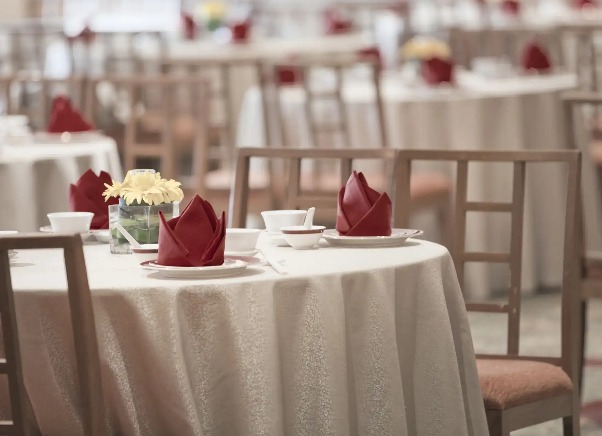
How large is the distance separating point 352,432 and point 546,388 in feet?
2.12

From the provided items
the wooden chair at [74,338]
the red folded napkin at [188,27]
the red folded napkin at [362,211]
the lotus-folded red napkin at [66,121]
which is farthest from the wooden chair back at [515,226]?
the red folded napkin at [188,27]

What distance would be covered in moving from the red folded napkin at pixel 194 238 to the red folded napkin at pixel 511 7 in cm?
842

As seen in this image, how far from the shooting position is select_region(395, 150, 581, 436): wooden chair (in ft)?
9.39

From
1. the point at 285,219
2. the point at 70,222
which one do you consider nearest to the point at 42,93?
the point at 70,222

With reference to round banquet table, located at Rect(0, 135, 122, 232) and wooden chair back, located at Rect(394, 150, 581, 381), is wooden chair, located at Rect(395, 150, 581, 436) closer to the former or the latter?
wooden chair back, located at Rect(394, 150, 581, 381)

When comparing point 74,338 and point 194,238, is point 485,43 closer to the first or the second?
point 194,238

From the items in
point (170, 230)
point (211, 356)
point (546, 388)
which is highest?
point (170, 230)

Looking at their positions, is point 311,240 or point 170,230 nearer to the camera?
point 170,230

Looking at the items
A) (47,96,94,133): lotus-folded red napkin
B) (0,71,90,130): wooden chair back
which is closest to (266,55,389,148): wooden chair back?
(0,71,90,130): wooden chair back

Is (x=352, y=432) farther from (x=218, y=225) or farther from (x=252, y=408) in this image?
(x=218, y=225)

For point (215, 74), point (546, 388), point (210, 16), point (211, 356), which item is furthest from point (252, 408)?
point (210, 16)

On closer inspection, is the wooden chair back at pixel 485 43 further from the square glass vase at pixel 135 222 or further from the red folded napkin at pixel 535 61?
the square glass vase at pixel 135 222

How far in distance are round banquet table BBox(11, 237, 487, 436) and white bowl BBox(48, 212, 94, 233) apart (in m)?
0.28

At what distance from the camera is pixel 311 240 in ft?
8.86
